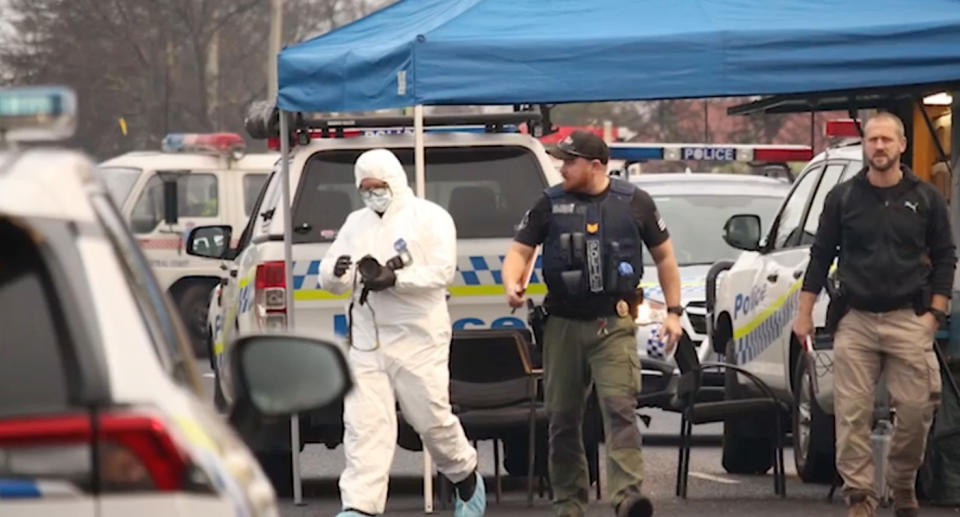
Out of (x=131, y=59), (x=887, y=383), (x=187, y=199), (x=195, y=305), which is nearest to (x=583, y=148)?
(x=887, y=383)

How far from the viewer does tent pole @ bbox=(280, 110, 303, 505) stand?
11.0 metres

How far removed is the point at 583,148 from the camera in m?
9.38

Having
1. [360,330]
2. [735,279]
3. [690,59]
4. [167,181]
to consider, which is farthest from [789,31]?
[167,181]

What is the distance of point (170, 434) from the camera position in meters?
3.15

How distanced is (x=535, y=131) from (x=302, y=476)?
2.47 metres

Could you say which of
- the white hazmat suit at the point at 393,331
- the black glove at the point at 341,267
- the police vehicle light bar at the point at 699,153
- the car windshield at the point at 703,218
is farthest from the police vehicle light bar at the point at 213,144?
the black glove at the point at 341,267

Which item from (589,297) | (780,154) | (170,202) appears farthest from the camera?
(170,202)

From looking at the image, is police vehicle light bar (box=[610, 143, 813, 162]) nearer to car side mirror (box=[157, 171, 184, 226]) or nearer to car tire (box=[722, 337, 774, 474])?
car tire (box=[722, 337, 774, 474])

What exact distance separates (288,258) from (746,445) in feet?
10.7

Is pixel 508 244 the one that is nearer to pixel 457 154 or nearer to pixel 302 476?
pixel 457 154

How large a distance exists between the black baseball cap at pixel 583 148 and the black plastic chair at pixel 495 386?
71.9 inches

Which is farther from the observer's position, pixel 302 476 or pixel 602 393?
pixel 302 476

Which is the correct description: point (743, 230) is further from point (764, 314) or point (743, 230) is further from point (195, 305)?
point (195, 305)

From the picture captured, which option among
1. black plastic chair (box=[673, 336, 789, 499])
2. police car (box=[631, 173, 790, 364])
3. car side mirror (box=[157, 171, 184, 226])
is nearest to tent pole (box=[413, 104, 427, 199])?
black plastic chair (box=[673, 336, 789, 499])
